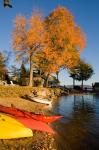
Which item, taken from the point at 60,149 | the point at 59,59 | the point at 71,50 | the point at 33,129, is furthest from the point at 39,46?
the point at 60,149

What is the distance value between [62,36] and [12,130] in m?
39.5

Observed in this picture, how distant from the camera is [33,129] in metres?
20.8

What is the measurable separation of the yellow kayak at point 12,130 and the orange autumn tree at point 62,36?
118 ft

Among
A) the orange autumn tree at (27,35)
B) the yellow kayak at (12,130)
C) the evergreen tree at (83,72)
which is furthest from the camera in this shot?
the evergreen tree at (83,72)

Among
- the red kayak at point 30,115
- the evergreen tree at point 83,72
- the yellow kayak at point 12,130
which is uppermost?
the evergreen tree at point 83,72

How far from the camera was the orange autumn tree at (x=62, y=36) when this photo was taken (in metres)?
56.1

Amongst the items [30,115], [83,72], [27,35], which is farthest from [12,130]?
[83,72]

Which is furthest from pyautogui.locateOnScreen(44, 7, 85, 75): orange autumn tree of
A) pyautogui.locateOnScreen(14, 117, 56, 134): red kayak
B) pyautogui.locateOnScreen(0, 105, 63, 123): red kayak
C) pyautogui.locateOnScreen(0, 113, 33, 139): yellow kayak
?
pyautogui.locateOnScreen(0, 113, 33, 139): yellow kayak

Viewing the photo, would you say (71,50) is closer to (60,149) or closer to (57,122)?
(57,122)

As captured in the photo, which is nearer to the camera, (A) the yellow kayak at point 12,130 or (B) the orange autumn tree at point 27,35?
(A) the yellow kayak at point 12,130

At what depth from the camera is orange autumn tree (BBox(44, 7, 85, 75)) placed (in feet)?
184

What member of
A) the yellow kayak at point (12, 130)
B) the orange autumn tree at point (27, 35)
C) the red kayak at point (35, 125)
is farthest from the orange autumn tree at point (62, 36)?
the yellow kayak at point (12, 130)

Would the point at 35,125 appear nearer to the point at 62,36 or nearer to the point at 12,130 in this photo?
the point at 12,130

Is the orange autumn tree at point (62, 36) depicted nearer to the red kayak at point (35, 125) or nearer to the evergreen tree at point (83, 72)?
the red kayak at point (35, 125)
